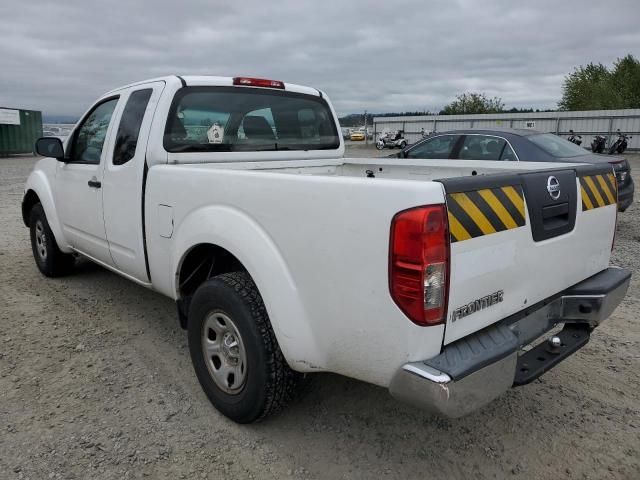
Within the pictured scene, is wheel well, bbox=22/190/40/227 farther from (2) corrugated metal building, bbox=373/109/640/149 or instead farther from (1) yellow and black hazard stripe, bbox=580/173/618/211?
(2) corrugated metal building, bbox=373/109/640/149

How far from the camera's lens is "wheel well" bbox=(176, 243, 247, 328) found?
2.94 metres

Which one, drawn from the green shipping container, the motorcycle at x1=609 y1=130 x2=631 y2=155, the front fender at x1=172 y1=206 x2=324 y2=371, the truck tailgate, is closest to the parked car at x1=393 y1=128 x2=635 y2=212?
the truck tailgate

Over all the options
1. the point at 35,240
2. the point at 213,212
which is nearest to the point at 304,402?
the point at 213,212

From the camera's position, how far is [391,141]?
3638cm

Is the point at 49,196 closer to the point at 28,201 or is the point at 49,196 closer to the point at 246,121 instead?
the point at 28,201

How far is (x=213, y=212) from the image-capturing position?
2.68 metres

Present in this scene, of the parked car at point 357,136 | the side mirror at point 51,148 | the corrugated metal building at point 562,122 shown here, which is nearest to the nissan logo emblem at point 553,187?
the side mirror at point 51,148

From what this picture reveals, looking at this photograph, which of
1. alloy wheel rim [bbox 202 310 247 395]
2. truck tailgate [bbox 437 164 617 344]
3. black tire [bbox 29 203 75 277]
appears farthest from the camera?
black tire [bbox 29 203 75 277]

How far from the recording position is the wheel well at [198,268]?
9.64 ft

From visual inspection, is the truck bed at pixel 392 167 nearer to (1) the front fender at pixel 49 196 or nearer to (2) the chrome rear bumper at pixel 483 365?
(2) the chrome rear bumper at pixel 483 365

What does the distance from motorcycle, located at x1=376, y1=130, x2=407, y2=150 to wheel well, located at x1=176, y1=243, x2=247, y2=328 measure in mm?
33731

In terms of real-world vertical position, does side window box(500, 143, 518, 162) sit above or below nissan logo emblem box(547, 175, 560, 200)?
above

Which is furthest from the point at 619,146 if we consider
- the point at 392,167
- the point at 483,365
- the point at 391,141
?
the point at 483,365

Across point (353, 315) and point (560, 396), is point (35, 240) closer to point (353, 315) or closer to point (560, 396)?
point (353, 315)
